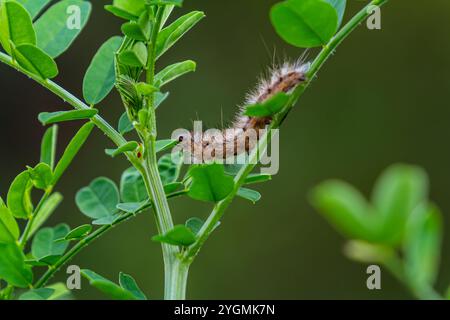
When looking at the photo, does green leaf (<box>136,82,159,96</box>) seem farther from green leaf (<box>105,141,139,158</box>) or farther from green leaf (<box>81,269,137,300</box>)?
green leaf (<box>81,269,137,300</box>)

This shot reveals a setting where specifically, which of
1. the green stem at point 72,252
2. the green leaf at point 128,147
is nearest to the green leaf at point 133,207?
the green stem at point 72,252

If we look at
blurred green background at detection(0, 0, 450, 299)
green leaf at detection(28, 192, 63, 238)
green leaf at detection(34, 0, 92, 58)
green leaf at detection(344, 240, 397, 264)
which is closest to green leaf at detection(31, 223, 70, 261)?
green leaf at detection(28, 192, 63, 238)

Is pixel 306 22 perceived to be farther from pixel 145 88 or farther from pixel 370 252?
pixel 370 252

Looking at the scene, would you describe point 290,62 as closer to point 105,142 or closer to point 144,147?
point 144,147

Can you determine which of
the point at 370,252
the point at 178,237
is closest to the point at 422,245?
the point at 370,252
